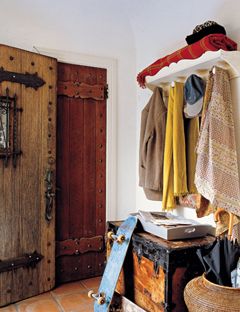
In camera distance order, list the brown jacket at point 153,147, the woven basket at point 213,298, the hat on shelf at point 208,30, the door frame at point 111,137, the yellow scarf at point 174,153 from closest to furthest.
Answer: the woven basket at point 213,298 → the hat on shelf at point 208,30 → the yellow scarf at point 174,153 → the brown jacket at point 153,147 → the door frame at point 111,137

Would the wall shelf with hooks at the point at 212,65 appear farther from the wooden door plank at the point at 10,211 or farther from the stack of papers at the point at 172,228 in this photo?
the wooden door plank at the point at 10,211

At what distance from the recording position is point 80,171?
111 inches

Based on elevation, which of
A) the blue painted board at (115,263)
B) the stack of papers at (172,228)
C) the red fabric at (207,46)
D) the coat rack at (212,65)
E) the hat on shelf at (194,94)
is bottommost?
the blue painted board at (115,263)

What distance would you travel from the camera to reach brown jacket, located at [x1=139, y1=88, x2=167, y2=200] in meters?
2.33

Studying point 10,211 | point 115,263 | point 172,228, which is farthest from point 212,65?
point 10,211

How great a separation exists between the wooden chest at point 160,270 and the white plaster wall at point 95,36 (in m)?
1.01

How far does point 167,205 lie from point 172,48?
4.13 ft

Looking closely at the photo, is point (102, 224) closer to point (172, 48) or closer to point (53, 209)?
point (53, 209)

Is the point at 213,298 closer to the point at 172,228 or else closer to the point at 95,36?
the point at 172,228

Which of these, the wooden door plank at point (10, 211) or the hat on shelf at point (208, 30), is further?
the wooden door plank at point (10, 211)

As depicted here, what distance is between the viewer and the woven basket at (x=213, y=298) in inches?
54.1

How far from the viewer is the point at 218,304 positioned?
138cm

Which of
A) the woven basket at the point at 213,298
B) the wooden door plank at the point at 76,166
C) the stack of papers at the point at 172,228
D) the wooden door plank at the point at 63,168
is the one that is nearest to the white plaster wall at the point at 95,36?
the wooden door plank at the point at 76,166

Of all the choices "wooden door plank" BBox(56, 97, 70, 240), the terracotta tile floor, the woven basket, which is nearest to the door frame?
"wooden door plank" BBox(56, 97, 70, 240)
